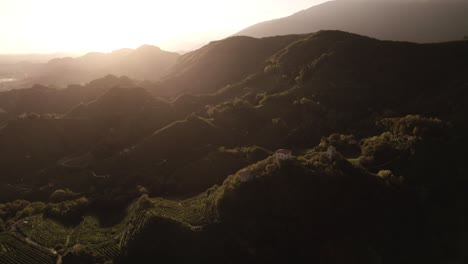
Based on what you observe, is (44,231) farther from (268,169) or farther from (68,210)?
(268,169)

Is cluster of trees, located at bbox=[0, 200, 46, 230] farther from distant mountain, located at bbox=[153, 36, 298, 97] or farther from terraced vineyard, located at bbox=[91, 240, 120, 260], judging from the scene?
distant mountain, located at bbox=[153, 36, 298, 97]

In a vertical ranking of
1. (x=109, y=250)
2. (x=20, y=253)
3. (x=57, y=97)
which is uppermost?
(x=57, y=97)

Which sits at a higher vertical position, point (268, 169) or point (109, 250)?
point (268, 169)

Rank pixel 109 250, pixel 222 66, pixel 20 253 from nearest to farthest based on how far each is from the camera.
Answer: pixel 20 253 → pixel 109 250 → pixel 222 66

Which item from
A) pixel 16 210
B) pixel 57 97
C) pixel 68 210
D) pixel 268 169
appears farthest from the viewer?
pixel 57 97

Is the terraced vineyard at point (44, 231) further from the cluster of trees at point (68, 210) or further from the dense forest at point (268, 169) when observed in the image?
the cluster of trees at point (68, 210)

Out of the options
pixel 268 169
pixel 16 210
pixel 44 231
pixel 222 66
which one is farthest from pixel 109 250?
pixel 222 66

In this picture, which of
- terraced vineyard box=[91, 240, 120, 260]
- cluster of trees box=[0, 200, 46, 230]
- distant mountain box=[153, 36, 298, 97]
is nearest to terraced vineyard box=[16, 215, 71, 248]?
cluster of trees box=[0, 200, 46, 230]
